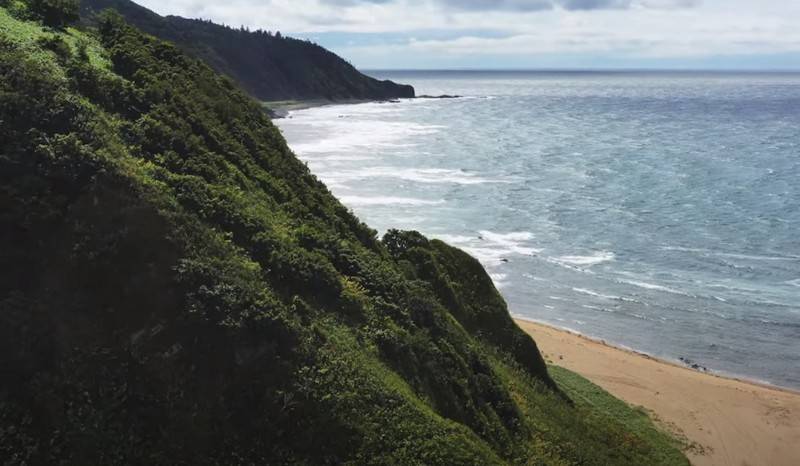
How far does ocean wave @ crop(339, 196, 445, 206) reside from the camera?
5781 centimetres

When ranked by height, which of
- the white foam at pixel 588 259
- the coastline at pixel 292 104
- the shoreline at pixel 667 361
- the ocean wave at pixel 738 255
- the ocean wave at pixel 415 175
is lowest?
the shoreline at pixel 667 361

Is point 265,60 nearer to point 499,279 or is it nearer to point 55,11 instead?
point 499,279

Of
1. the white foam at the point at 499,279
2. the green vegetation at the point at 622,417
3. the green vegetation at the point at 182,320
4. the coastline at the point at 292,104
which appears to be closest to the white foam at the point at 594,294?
the white foam at the point at 499,279

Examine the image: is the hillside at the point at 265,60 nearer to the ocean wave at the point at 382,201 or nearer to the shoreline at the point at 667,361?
the ocean wave at the point at 382,201

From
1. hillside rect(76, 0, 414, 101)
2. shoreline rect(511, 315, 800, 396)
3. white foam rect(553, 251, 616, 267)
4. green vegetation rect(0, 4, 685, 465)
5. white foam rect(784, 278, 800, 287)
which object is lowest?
shoreline rect(511, 315, 800, 396)

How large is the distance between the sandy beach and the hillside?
13470cm

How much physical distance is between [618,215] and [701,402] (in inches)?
1250

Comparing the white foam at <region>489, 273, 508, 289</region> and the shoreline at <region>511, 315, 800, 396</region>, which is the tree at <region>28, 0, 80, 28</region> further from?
the white foam at <region>489, 273, 508, 289</region>

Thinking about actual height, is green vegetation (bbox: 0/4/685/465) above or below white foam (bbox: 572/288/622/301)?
above

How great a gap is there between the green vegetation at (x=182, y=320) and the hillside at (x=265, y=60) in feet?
470

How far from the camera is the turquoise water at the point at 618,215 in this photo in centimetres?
3681

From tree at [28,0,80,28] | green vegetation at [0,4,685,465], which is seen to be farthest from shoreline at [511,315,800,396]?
tree at [28,0,80,28]

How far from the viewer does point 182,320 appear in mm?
11586

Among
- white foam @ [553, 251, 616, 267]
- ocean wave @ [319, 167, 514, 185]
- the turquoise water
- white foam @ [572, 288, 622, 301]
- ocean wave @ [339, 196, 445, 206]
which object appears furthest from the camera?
ocean wave @ [319, 167, 514, 185]
